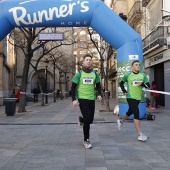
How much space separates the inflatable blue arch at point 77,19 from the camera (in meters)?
11.6

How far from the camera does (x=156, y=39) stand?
753 inches

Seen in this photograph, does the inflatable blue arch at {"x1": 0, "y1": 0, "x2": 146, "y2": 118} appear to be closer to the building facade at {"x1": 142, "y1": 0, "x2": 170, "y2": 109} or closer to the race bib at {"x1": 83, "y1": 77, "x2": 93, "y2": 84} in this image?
the building facade at {"x1": 142, "y1": 0, "x2": 170, "y2": 109}

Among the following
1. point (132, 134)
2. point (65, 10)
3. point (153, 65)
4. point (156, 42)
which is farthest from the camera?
point (153, 65)

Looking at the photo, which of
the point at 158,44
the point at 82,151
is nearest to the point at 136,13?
the point at 158,44

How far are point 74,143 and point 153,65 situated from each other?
15.7 metres

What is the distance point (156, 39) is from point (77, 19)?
343 inches

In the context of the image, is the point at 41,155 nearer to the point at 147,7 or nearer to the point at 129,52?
the point at 129,52

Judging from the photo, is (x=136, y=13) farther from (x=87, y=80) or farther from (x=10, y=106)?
(x=87, y=80)

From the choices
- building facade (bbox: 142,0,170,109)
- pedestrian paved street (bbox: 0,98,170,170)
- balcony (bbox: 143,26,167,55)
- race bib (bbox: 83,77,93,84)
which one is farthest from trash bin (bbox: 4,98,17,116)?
balcony (bbox: 143,26,167,55)

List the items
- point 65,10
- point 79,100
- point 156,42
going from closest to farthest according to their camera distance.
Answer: point 79,100, point 65,10, point 156,42

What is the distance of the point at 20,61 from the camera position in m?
52.0

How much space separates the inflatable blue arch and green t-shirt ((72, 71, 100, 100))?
5383mm

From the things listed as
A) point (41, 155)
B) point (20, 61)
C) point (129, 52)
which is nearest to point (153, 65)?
point (129, 52)

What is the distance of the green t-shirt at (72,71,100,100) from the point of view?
267 inches
